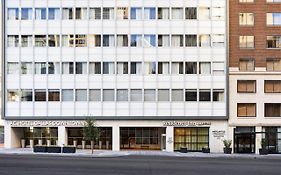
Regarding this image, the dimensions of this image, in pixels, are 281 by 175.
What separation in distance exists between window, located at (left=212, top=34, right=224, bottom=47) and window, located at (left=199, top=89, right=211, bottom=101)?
6.61 m

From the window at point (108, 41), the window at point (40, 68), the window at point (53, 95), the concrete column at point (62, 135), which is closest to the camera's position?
the concrete column at point (62, 135)

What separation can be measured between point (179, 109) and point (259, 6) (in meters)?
18.6

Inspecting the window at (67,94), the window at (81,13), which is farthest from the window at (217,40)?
the window at (67,94)

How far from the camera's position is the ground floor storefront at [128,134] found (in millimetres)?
74188

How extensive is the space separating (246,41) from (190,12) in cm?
894

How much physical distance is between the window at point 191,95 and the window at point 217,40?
23.5 feet

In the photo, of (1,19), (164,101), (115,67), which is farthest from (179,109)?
(1,19)

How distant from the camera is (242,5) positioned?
75.6m

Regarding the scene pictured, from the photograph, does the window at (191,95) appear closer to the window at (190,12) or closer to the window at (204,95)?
the window at (204,95)

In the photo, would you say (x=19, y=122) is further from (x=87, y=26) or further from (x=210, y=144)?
(x=210, y=144)

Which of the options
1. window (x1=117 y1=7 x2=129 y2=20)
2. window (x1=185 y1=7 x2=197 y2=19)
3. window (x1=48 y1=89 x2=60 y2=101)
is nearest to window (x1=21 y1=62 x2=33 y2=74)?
window (x1=48 y1=89 x2=60 y2=101)

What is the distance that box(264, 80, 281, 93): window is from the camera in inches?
2921

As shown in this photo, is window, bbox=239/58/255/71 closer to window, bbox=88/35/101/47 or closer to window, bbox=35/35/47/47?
window, bbox=88/35/101/47

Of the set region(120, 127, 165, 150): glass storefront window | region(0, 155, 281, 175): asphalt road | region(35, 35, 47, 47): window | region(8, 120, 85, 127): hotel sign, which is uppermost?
region(35, 35, 47, 47): window
